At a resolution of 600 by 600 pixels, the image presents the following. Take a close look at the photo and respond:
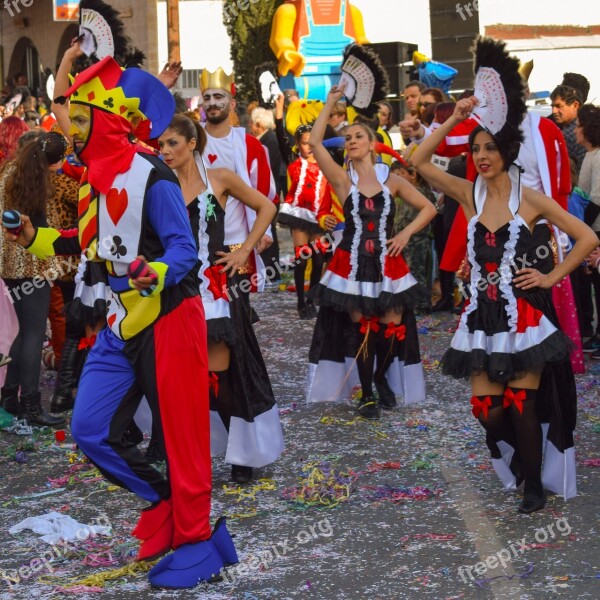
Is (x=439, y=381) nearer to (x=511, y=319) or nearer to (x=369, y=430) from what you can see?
(x=369, y=430)

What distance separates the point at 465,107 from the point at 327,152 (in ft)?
7.31

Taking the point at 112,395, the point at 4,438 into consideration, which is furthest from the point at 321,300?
the point at 112,395

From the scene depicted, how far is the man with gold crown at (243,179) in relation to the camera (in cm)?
619

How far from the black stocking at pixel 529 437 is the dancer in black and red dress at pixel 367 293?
2058 millimetres

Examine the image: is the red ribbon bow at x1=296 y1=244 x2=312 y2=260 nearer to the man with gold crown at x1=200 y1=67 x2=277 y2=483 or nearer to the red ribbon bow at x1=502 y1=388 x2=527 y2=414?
the man with gold crown at x1=200 y1=67 x2=277 y2=483

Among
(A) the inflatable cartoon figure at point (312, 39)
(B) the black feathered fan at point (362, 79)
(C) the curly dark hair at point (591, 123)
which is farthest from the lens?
(A) the inflatable cartoon figure at point (312, 39)

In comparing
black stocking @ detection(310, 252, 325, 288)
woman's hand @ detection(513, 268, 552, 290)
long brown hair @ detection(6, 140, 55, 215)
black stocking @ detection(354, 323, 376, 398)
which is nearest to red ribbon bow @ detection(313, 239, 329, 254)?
black stocking @ detection(310, 252, 325, 288)

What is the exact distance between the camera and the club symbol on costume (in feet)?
15.1

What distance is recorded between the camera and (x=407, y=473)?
6219 mm

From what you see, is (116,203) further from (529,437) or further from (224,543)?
(529,437)

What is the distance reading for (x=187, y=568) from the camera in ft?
15.2

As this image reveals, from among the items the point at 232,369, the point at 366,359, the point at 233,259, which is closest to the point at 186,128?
the point at 233,259

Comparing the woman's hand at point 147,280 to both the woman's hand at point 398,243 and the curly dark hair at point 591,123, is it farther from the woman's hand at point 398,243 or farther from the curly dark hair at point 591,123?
the curly dark hair at point 591,123

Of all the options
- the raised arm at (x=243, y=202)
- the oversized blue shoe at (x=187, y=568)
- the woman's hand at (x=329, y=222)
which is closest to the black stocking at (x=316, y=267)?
the woman's hand at (x=329, y=222)
